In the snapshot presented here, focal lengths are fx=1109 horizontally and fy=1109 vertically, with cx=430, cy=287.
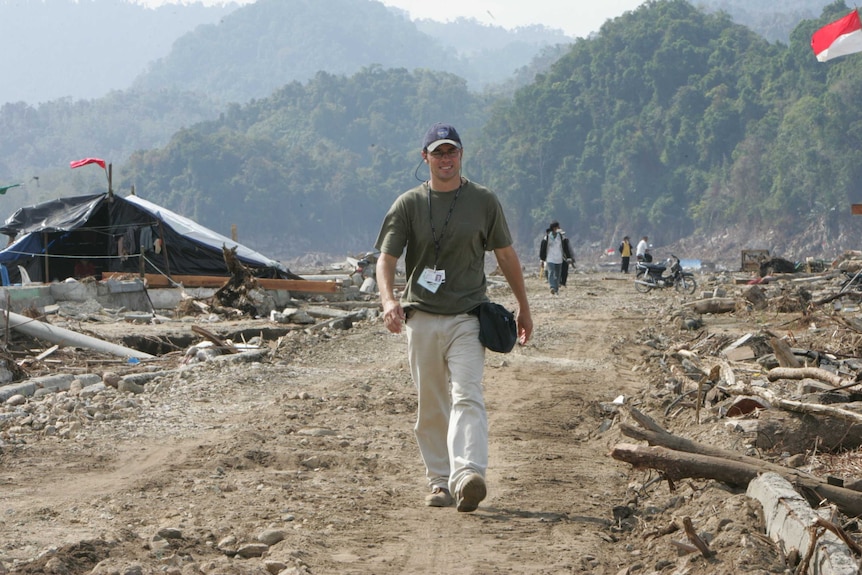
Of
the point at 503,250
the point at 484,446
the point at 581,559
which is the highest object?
the point at 503,250

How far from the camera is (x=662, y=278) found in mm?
26703

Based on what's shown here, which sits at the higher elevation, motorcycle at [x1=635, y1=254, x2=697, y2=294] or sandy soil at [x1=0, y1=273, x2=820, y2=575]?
motorcycle at [x1=635, y1=254, x2=697, y2=294]

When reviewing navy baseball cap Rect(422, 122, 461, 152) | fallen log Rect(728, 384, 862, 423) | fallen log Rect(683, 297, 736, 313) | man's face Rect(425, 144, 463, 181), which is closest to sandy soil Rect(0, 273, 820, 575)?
fallen log Rect(728, 384, 862, 423)

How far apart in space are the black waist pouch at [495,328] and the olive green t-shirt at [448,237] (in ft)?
0.19

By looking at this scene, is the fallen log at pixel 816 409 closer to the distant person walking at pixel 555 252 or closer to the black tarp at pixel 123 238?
the distant person walking at pixel 555 252

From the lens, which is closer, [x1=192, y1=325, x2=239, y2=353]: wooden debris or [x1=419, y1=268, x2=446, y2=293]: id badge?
[x1=419, y1=268, x2=446, y2=293]: id badge

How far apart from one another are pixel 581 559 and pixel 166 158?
104 meters

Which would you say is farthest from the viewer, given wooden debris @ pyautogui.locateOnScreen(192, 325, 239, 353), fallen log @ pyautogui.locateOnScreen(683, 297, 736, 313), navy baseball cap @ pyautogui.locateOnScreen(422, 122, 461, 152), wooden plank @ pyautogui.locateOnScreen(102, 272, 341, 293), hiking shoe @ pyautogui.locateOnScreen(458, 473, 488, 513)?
wooden plank @ pyautogui.locateOnScreen(102, 272, 341, 293)

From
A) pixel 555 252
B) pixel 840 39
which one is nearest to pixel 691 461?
pixel 840 39

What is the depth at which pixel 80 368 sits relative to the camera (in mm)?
11453

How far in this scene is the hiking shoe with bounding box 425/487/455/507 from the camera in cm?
523

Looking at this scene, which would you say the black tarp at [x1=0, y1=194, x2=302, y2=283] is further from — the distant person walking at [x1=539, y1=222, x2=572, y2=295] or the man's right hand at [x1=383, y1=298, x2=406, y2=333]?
the man's right hand at [x1=383, y1=298, x2=406, y2=333]

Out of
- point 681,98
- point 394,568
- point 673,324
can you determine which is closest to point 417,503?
point 394,568

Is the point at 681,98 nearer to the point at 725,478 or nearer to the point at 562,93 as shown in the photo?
the point at 562,93
